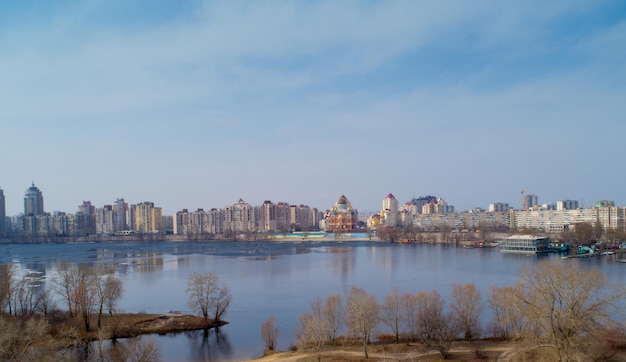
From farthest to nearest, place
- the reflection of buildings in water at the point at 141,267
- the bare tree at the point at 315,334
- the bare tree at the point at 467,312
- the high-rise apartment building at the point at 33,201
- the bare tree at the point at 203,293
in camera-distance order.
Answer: the high-rise apartment building at the point at 33,201
the reflection of buildings in water at the point at 141,267
the bare tree at the point at 203,293
the bare tree at the point at 467,312
the bare tree at the point at 315,334

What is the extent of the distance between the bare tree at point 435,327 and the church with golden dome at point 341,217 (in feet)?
201

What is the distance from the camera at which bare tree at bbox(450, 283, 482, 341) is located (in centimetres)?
1099

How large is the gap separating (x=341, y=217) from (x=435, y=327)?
6496cm

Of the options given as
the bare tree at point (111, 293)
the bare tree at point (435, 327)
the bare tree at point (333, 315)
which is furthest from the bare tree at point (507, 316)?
the bare tree at point (111, 293)

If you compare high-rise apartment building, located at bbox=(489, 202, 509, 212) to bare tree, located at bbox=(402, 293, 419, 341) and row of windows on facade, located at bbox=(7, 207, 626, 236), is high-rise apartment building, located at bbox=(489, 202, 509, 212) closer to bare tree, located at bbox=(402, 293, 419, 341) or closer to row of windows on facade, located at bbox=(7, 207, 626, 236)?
row of windows on facade, located at bbox=(7, 207, 626, 236)

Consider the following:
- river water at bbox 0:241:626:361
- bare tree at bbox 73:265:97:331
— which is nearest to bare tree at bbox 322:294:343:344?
river water at bbox 0:241:626:361

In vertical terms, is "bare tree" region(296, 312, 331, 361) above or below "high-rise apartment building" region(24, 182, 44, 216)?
below

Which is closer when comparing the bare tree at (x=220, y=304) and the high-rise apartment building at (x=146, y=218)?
the bare tree at (x=220, y=304)

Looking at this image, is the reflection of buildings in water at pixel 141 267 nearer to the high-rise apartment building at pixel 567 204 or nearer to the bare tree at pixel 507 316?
the bare tree at pixel 507 316

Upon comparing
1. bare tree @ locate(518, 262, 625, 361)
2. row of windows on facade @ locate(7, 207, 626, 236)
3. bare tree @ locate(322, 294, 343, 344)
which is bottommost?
row of windows on facade @ locate(7, 207, 626, 236)

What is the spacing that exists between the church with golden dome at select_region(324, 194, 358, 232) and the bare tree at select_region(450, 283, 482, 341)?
198 feet

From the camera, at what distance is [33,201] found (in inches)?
3595

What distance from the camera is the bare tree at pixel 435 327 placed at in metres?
9.56

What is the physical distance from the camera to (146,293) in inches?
742
